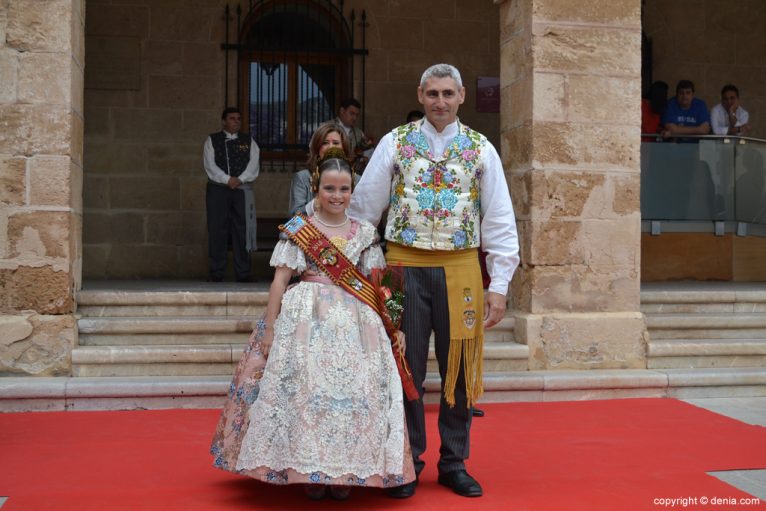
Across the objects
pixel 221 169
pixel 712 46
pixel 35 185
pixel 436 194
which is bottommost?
pixel 436 194

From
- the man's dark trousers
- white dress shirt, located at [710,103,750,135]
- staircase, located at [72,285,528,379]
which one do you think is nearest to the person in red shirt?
white dress shirt, located at [710,103,750,135]

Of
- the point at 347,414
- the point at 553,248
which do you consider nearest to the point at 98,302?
the point at 553,248

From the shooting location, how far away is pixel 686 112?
983 cm

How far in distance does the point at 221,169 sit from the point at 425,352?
576cm

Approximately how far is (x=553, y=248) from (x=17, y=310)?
3539mm

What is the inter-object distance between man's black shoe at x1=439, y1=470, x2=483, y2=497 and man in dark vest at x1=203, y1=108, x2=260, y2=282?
220 inches

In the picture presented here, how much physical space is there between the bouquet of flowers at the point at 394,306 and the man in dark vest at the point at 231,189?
5545mm

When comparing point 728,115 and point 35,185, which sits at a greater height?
point 728,115

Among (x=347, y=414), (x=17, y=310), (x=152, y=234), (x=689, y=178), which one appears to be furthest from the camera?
(x=152, y=234)

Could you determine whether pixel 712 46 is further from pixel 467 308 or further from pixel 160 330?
pixel 467 308

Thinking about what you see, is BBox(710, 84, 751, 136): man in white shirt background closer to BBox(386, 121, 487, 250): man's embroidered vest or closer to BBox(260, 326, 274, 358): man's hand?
BBox(386, 121, 487, 250): man's embroidered vest

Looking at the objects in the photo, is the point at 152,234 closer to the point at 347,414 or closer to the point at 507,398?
the point at 507,398

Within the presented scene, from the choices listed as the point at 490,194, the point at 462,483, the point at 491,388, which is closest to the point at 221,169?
the point at 491,388

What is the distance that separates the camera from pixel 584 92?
7090 mm
